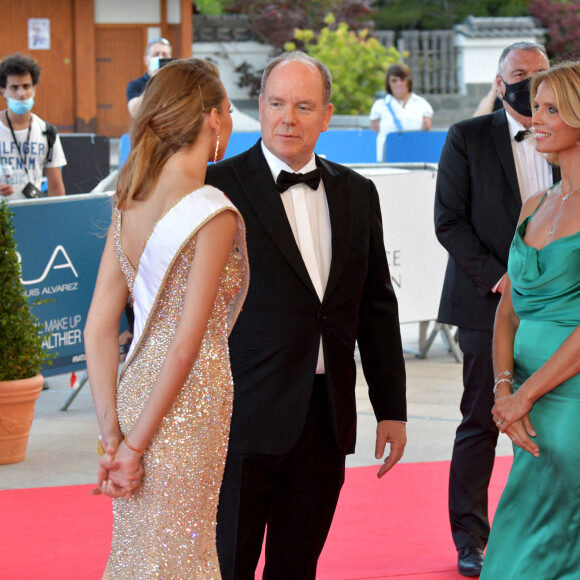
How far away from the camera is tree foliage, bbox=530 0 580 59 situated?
27422mm

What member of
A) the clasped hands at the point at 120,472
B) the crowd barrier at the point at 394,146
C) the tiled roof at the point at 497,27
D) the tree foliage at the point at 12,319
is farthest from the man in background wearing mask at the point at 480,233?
the tiled roof at the point at 497,27

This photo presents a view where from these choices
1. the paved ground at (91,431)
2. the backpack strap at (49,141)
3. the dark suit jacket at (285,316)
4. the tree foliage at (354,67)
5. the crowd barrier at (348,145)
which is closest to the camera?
the dark suit jacket at (285,316)

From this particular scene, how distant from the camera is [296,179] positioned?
312cm

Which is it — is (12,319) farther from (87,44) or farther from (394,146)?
(87,44)

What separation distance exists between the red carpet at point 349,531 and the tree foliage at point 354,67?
649 inches

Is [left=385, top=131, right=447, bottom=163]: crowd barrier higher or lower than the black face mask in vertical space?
lower

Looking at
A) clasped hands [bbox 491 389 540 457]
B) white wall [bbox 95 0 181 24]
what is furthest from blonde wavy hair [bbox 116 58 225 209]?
white wall [bbox 95 0 181 24]

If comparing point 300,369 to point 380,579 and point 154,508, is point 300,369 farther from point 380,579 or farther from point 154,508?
point 380,579

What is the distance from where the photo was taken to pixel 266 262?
305 centimetres

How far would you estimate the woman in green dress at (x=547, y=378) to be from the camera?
3.27m

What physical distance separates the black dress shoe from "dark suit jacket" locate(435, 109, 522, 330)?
2.88 ft

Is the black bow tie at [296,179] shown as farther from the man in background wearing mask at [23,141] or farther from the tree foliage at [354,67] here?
the tree foliage at [354,67]

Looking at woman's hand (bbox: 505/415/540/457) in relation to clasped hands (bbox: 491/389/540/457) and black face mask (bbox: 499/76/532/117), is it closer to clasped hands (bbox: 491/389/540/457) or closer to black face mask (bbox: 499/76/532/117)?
clasped hands (bbox: 491/389/540/457)

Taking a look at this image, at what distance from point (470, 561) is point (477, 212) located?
1.37 meters
